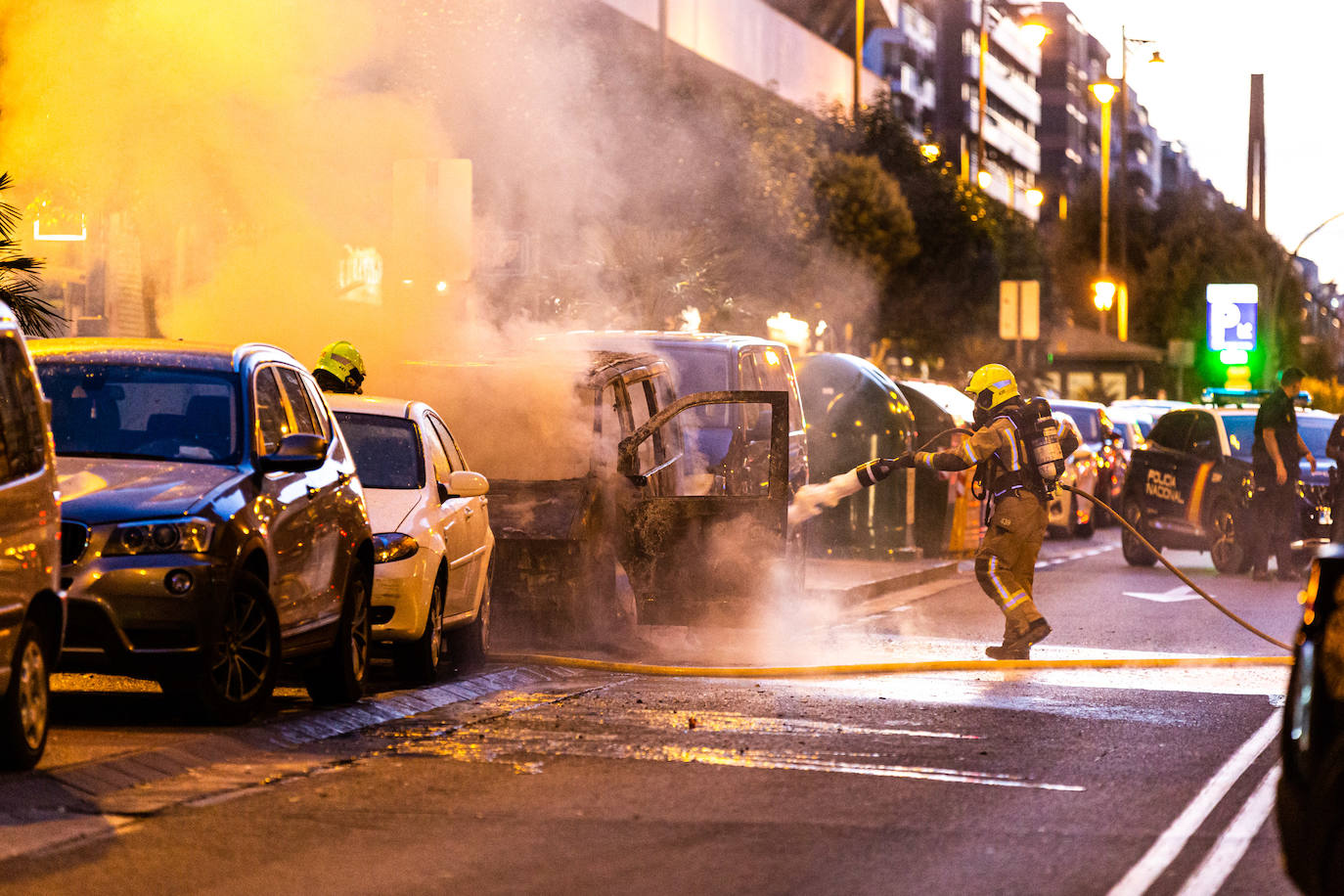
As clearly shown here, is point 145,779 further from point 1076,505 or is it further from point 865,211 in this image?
point 865,211

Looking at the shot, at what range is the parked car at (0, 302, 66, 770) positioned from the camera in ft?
23.2

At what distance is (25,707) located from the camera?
7.27 m

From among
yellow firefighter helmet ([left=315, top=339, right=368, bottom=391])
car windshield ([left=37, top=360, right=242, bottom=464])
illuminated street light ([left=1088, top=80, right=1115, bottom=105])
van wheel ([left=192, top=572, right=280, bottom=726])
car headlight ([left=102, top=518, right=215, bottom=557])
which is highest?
illuminated street light ([left=1088, top=80, right=1115, bottom=105])

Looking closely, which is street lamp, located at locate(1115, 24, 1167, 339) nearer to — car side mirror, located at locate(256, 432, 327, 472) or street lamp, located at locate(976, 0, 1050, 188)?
street lamp, located at locate(976, 0, 1050, 188)

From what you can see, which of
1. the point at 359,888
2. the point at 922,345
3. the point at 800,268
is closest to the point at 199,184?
the point at 359,888

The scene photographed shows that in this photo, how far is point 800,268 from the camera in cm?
3262

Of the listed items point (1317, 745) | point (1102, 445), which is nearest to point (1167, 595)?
point (1102, 445)

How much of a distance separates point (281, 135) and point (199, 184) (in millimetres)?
893

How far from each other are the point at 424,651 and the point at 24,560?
3671mm

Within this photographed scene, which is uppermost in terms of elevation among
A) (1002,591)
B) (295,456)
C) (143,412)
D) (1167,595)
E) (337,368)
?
(337,368)

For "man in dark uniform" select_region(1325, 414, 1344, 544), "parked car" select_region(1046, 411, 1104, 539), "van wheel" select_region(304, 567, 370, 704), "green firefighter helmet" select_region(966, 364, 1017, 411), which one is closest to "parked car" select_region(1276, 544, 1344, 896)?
"van wheel" select_region(304, 567, 370, 704)

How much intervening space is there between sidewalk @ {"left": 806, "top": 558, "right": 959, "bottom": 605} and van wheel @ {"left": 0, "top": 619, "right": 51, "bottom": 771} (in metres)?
9.17

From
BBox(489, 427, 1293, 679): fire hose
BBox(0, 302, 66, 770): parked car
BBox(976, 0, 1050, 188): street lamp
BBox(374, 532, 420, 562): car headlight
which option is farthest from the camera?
BBox(976, 0, 1050, 188): street lamp

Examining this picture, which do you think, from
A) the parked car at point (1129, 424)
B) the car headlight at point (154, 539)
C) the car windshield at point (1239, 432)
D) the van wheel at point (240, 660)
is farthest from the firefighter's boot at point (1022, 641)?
the parked car at point (1129, 424)
